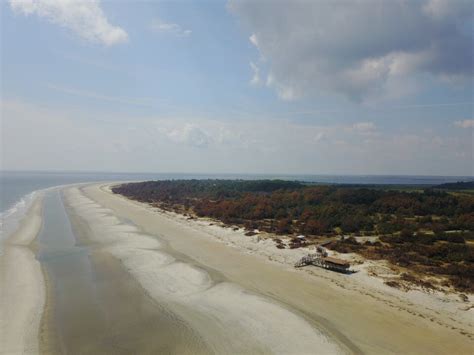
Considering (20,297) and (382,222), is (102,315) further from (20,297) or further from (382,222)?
(382,222)

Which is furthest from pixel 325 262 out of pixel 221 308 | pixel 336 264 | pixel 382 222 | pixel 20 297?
pixel 20 297

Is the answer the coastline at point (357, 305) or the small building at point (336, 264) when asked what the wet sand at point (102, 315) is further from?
the small building at point (336, 264)

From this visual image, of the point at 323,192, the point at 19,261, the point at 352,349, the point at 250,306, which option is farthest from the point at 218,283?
the point at 323,192

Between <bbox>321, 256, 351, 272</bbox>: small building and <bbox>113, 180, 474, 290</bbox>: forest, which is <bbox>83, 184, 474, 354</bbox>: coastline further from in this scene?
<bbox>113, 180, 474, 290</bbox>: forest

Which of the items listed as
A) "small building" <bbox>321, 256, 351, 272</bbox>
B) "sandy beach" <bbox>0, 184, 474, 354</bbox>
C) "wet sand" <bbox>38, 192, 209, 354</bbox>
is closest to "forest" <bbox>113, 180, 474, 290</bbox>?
"small building" <bbox>321, 256, 351, 272</bbox>

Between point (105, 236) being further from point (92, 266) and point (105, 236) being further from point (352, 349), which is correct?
point (352, 349)

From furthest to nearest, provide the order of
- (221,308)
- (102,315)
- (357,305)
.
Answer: (357,305)
(221,308)
(102,315)
